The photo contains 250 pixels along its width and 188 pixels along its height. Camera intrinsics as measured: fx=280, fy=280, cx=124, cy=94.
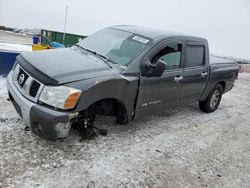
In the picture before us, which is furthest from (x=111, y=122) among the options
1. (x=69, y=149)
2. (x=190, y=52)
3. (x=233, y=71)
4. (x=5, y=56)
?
(x=233, y=71)

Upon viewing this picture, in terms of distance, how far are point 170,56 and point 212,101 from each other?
228 centimetres

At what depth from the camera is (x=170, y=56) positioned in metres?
4.84

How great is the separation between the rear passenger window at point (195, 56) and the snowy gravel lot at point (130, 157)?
1.21 metres

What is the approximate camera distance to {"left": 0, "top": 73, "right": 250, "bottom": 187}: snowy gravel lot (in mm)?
3262

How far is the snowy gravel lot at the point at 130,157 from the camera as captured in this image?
326 cm

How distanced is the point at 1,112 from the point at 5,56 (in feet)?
7.41

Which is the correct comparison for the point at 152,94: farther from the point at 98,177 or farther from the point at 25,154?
the point at 25,154

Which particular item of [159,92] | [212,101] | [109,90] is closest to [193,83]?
[159,92]

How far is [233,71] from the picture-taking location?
6934mm

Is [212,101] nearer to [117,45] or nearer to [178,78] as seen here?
[178,78]

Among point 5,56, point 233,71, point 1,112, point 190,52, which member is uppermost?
point 190,52

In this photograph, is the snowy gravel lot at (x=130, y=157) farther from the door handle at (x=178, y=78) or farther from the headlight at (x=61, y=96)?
the door handle at (x=178, y=78)

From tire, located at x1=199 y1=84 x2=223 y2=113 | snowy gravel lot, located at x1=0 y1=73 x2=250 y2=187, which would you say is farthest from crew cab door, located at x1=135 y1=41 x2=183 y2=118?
tire, located at x1=199 y1=84 x2=223 y2=113

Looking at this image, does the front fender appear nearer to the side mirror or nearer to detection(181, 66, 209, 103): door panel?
the side mirror
